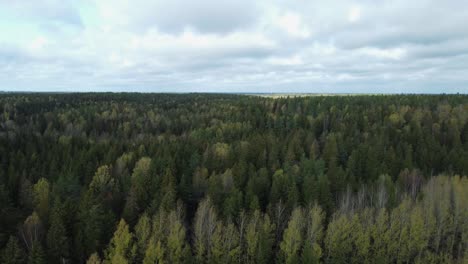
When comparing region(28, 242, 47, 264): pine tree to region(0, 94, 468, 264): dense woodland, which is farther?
region(0, 94, 468, 264): dense woodland

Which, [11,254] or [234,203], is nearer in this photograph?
[11,254]

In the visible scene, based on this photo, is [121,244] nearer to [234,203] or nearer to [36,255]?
[36,255]

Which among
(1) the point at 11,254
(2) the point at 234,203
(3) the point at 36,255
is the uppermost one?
(2) the point at 234,203

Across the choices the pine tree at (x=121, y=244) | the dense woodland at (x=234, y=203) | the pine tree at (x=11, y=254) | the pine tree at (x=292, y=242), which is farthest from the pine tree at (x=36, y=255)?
the pine tree at (x=292, y=242)

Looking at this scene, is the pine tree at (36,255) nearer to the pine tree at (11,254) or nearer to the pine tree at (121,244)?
the pine tree at (11,254)

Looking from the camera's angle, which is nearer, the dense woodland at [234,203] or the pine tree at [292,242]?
the pine tree at [292,242]

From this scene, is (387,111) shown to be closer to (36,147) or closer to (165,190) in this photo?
(165,190)

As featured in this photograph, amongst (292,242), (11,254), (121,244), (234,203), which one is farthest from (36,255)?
(292,242)

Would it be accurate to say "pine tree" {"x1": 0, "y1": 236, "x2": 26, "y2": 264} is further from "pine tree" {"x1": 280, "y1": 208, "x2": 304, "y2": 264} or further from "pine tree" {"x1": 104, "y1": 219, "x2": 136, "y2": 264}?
"pine tree" {"x1": 280, "y1": 208, "x2": 304, "y2": 264}

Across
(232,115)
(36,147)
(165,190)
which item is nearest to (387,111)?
(232,115)

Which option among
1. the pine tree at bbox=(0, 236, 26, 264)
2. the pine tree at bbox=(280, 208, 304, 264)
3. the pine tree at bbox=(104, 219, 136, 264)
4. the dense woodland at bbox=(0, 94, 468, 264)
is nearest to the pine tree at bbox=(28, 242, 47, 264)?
the dense woodland at bbox=(0, 94, 468, 264)

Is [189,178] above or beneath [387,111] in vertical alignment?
beneath
